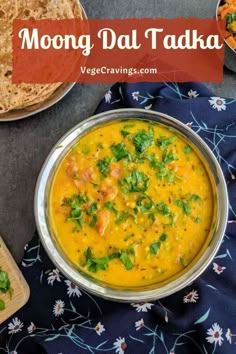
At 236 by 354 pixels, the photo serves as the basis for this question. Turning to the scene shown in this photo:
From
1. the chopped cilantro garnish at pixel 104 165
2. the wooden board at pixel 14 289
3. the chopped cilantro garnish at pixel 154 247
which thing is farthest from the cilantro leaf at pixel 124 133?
the wooden board at pixel 14 289

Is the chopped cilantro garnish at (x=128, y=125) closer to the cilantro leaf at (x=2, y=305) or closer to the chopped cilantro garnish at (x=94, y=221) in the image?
the chopped cilantro garnish at (x=94, y=221)

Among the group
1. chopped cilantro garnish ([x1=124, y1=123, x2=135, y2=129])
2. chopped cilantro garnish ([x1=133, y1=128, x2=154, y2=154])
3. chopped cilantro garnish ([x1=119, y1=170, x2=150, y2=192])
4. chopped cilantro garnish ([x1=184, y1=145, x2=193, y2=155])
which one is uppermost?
chopped cilantro garnish ([x1=124, y1=123, x2=135, y2=129])

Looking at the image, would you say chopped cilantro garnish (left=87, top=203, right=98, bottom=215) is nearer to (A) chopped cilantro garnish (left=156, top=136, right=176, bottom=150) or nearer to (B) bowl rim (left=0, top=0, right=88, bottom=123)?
(A) chopped cilantro garnish (left=156, top=136, right=176, bottom=150)

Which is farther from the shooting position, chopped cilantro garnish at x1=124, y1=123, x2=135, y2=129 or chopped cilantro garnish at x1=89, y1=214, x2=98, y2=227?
chopped cilantro garnish at x1=124, y1=123, x2=135, y2=129

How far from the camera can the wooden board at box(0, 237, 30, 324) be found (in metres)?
2.52

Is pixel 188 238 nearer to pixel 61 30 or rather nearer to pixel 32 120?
pixel 32 120

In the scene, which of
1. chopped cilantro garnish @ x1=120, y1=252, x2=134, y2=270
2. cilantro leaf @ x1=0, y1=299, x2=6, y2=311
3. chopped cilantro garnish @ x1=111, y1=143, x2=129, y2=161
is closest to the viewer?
chopped cilantro garnish @ x1=120, y1=252, x2=134, y2=270

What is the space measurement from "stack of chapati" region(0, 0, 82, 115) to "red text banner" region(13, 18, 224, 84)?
26 mm

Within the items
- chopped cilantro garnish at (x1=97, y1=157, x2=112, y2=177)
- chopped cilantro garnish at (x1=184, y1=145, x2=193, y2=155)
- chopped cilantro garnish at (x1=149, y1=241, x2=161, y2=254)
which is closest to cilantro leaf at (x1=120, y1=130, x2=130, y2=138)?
chopped cilantro garnish at (x1=97, y1=157, x2=112, y2=177)

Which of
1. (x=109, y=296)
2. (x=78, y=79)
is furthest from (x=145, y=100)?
(x=109, y=296)

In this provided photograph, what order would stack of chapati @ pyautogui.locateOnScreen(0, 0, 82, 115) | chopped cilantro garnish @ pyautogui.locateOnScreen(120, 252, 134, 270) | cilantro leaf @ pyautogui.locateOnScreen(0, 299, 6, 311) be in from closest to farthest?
chopped cilantro garnish @ pyautogui.locateOnScreen(120, 252, 134, 270)
cilantro leaf @ pyautogui.locateOnScreen(0, 299, 6, 311)
stack of chapati @ pyautogui.locateOnScreen(0, 0, 82, 115)

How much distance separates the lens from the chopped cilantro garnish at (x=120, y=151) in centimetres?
238

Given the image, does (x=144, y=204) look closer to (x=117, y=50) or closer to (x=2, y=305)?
(x=2, y=305)

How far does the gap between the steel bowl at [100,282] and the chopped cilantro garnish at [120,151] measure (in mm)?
138
